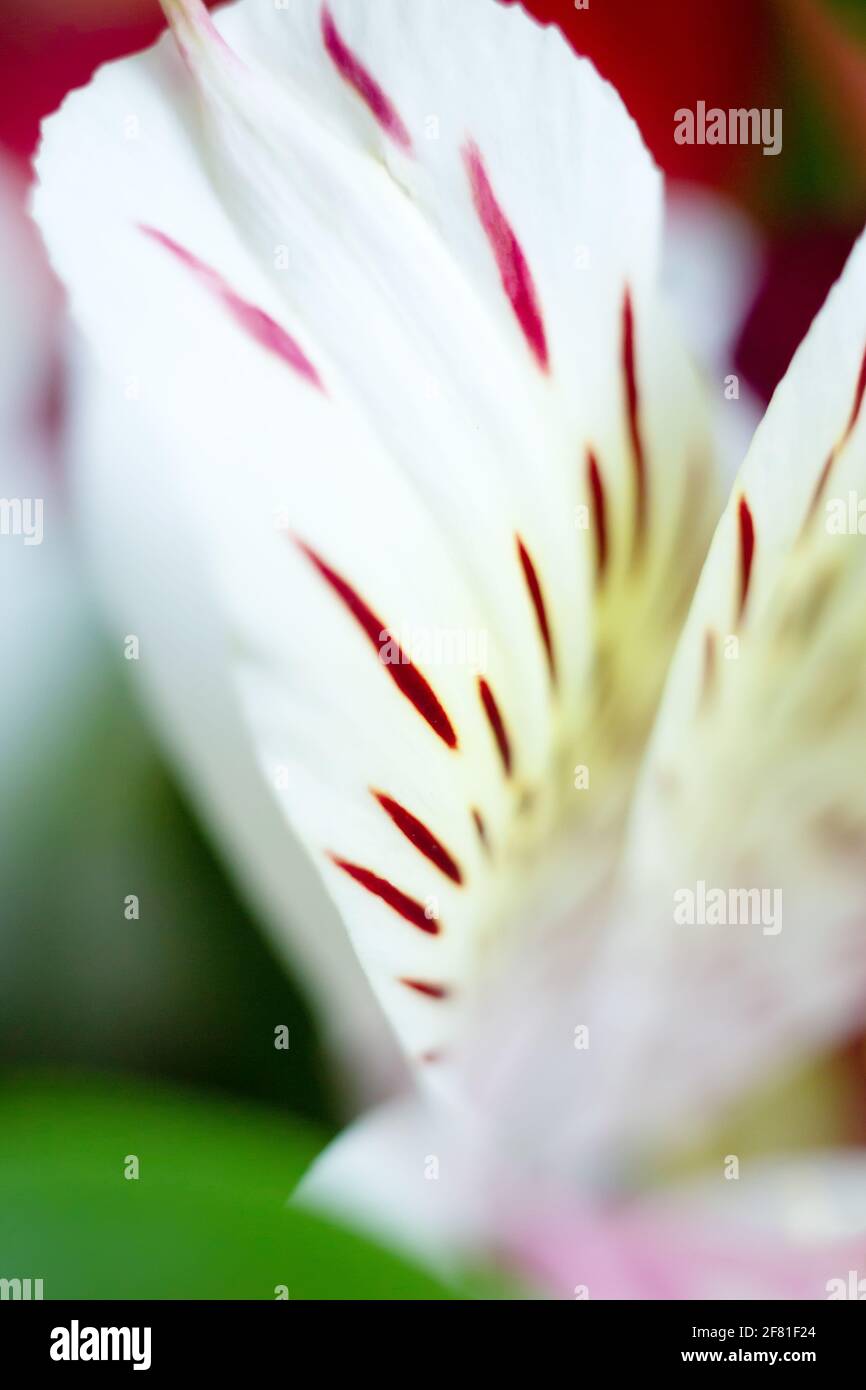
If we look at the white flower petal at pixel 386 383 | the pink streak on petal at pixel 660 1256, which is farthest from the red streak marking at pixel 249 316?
the pink streak on petal at pixel 660 1256

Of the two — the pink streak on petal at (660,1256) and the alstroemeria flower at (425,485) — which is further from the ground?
the alstroemeria flower at (425,485)

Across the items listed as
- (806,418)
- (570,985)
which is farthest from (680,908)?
(806,418)

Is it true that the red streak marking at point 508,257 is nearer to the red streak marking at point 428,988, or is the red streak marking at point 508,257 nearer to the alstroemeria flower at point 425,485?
the alstroemeria flower at point 425,485

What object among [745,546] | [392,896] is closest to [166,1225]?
[392,896]

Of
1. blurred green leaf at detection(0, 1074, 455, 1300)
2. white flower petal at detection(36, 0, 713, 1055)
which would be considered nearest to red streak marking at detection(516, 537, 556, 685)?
white flower petal at detection(36, 0, 713, 1055)
